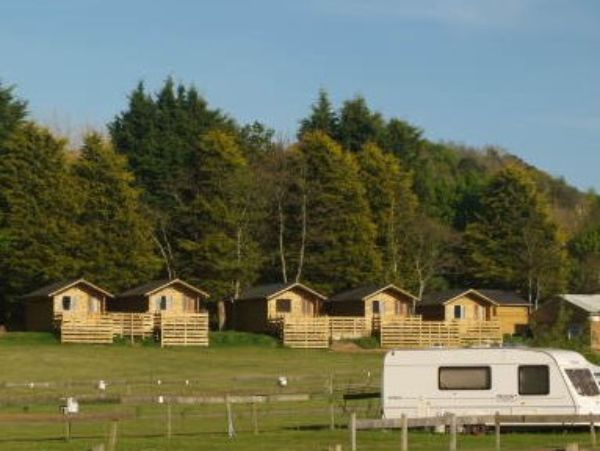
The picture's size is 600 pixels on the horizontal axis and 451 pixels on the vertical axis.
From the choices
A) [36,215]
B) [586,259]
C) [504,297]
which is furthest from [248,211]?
[586,259]

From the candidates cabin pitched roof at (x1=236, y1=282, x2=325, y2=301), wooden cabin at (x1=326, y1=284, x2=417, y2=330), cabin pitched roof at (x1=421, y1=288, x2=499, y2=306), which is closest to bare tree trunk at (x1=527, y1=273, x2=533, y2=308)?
cabin pitched roof at (x1=421, y1=288, x2=499, y2=306)

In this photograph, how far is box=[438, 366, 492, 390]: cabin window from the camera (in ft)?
110

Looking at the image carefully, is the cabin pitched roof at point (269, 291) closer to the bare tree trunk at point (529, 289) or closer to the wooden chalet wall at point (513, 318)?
the wooden chalet wall at point (513, 318)

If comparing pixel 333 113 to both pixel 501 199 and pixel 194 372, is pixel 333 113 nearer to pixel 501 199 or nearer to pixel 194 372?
pixel 501 199

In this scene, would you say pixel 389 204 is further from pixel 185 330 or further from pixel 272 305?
pixel 185 330

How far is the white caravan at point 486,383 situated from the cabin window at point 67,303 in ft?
155

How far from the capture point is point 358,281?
90.5 metres

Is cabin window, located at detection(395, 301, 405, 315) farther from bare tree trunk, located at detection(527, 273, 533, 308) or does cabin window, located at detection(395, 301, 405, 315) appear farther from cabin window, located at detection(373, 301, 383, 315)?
bare tree trunk, located at detection(527, 273, 533, 308)

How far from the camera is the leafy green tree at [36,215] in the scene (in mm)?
81812

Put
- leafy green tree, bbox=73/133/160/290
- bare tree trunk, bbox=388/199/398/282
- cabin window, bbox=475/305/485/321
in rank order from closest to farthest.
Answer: leafy green tree, bbox=73/133/160/290
cabin window, bbox=475/305/485/321
bare tree trunk, bbox=388/199/398/282

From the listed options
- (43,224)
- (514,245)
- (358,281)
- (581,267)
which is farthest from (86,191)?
(581,267)

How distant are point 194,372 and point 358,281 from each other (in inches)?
1135

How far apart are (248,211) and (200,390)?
38519mm

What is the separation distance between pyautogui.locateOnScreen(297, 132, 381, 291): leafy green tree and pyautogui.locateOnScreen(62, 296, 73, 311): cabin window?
58.1 ft
